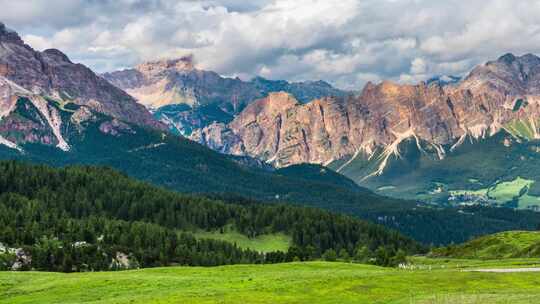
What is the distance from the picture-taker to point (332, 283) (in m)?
84.9

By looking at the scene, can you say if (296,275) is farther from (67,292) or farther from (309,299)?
(67,292)

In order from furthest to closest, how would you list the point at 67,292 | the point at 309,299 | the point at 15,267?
the point at 15,267
the point at 67,292
the point at 309,299

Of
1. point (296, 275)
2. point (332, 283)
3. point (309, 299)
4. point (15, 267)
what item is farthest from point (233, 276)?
point (15, 267)

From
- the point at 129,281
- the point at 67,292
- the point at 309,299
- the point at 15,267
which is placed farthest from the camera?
the point at 15,267

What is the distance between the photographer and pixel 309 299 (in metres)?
75.4

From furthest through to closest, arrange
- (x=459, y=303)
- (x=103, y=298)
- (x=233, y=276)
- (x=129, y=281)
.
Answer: (x=233, y=276), (x=129, y=281), (x=103, y=298), (x=459, y=303)

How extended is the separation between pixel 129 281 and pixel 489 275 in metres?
51.4

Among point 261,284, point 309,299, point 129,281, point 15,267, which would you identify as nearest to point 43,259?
point 15,267

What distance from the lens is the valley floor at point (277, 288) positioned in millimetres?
74125

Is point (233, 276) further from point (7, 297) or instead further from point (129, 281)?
point (7, 297)

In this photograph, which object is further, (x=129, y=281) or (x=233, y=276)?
(x=233, y=276)

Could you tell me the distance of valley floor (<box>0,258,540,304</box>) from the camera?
74.1 metres

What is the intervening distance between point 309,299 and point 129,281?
1184 inches

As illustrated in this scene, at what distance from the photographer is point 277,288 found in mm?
81812
